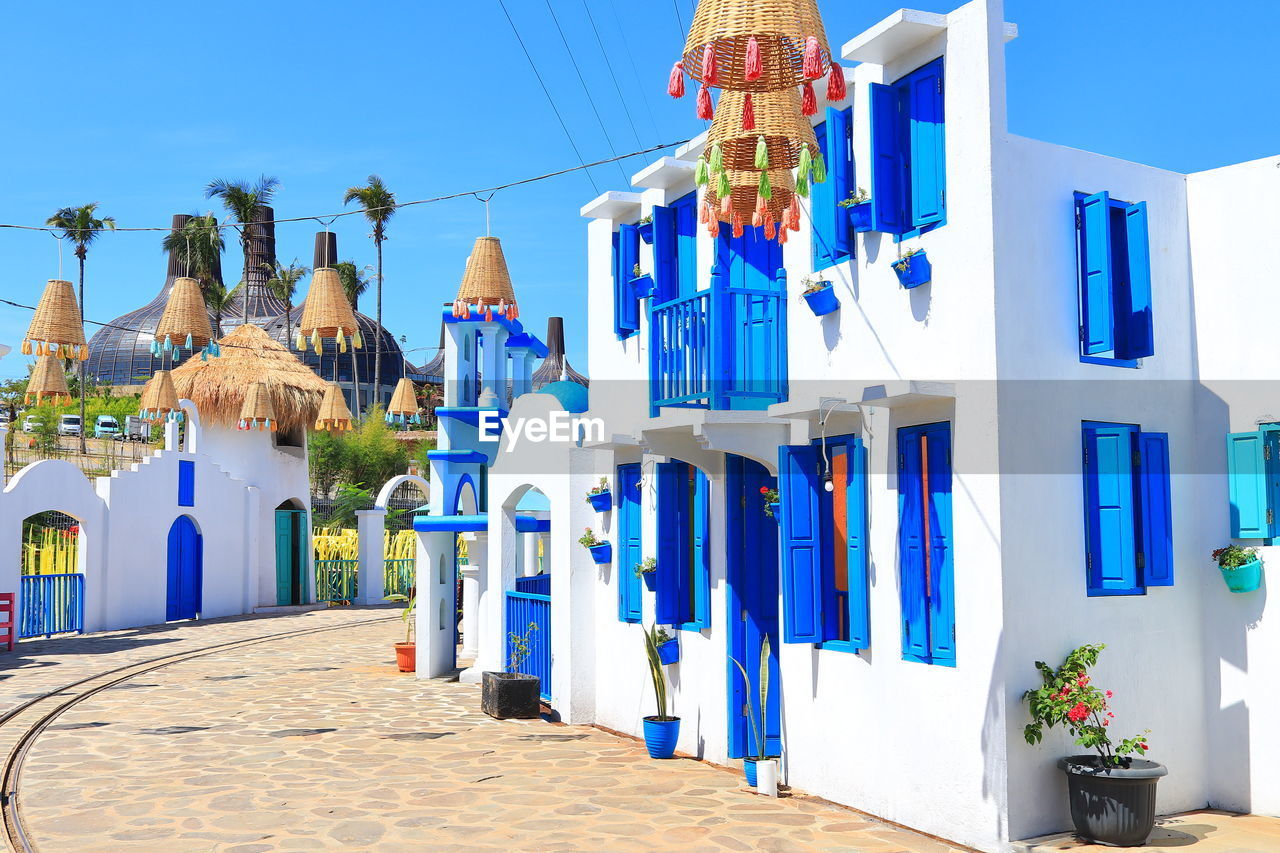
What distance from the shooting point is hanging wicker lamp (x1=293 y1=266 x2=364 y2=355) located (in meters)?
12.9

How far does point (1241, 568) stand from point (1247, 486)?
599mm

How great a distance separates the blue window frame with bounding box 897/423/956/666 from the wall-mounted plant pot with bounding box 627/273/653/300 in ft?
12.8

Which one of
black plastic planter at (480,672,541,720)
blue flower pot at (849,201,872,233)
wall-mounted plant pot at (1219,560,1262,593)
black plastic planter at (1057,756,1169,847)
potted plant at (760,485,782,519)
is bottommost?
black plastic planter at (480,672,541,720)

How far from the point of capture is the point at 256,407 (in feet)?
87.9

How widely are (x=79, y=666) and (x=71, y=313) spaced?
5.77 m

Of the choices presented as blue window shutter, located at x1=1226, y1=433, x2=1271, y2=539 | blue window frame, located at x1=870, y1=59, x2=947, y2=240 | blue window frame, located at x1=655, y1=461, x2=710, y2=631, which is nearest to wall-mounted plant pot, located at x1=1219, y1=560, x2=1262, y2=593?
blue window shutter, located at x1=1226, y1=433, x2=1271, y2=539

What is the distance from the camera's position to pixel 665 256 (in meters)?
11.0

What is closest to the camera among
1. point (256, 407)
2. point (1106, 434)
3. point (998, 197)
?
point (998, 197)

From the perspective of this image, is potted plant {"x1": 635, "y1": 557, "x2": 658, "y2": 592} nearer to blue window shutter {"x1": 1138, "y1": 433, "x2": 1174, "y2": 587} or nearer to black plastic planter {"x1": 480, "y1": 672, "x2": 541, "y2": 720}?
black plastic planter {"x1": 480, "y1": 672, "x2": 541, "y2": 720}

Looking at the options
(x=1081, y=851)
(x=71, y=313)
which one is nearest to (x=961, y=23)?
(x=1081, y=851)

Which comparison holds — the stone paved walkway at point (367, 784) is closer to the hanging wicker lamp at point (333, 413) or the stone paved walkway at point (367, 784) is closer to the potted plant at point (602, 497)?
the potted plant at point (602, 497)

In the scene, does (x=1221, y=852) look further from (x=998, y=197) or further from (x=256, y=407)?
(x=256, y=407)

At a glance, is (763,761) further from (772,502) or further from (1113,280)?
(1113,280)

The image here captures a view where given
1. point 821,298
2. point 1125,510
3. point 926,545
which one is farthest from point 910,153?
point 1125,510
